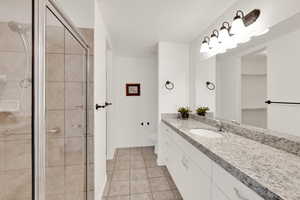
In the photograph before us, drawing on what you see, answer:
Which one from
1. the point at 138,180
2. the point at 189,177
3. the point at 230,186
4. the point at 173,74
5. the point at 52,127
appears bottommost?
the point at 138,180

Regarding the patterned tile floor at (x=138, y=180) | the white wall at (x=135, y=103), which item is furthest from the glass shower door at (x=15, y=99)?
the white wall at (x=135, y=103)

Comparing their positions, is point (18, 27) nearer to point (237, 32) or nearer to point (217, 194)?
point (217, 194)

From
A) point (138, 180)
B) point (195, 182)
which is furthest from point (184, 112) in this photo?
point (195, 182)

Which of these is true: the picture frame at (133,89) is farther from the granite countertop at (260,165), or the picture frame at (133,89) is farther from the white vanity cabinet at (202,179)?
the granite countertop at (260,165)

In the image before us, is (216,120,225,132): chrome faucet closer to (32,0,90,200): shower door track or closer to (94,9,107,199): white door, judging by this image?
(94,9,107,199): white door

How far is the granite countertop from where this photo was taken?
579mm

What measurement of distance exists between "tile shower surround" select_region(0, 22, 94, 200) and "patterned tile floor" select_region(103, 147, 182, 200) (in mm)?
546

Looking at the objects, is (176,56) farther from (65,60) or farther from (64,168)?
(64,168)

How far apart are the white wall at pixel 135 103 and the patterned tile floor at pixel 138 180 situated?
601mm

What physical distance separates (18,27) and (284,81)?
195 cm

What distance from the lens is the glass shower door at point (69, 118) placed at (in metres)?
1.29

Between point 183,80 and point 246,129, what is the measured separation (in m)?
1.56

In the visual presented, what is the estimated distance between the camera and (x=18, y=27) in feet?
3.15

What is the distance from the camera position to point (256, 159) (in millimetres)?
854
